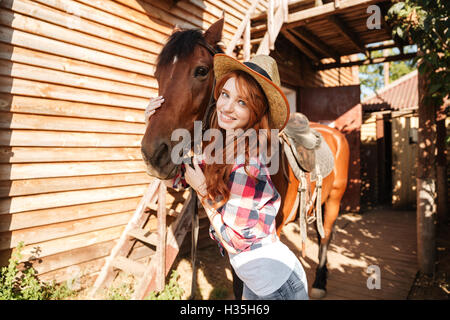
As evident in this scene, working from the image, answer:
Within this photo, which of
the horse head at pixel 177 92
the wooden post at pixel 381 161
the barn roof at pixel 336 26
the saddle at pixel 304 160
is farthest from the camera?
the wooden post at pixel 381 161

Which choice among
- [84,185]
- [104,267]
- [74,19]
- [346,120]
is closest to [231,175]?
[84,185]

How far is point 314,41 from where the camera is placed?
5.99 m

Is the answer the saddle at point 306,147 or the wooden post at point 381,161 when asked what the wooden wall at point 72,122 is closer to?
the saddle at point 306,147

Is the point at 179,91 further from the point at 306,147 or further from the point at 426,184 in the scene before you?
the point at 426,184

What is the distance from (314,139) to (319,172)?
1.28 ft

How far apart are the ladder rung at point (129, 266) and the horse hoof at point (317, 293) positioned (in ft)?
7.08

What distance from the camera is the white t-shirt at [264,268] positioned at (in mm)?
1107

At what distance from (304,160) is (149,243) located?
2160 millimetres

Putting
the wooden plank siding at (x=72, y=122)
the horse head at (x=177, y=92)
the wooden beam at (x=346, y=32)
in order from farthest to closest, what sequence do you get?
the wooden beam at (x=346, y=32), the wooden plank siding at (x=72, y=122), the horse head at (x=177, y=92)

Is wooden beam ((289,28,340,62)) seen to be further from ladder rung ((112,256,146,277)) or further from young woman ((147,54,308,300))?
ladder rung ((112,256,146,277))

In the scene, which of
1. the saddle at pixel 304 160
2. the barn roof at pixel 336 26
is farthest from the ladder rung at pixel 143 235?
the barn roof at pixel 336 26

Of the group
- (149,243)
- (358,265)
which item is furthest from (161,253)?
(358,265)

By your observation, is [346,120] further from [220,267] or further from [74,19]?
[74,19]

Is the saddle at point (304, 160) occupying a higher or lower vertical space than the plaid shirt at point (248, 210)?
higher
